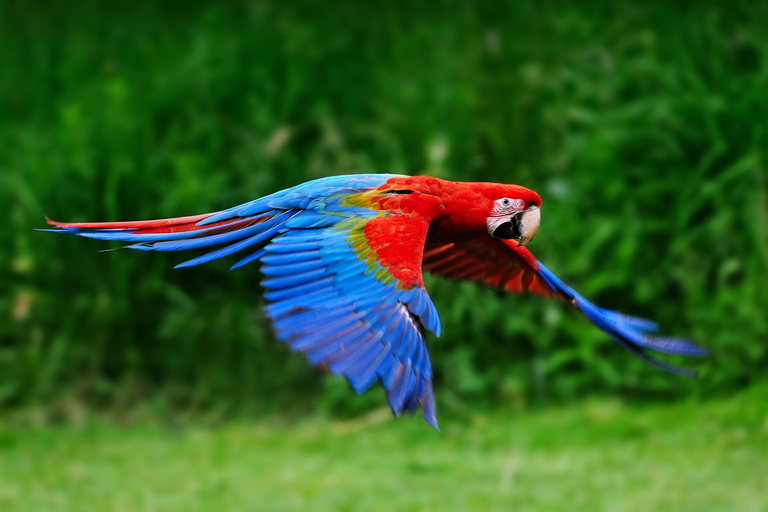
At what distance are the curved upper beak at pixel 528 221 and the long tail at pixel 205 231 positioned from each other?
1.42 ft

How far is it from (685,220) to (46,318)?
2.84 m

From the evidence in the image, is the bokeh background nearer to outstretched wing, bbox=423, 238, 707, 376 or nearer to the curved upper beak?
outstretched wing, bbox=423, 238, 707, 376

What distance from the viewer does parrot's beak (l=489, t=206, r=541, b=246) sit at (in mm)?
1745

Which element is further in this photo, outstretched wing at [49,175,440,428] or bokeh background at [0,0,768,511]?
bokeh background at [0,0,768,511]

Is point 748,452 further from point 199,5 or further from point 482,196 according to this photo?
point 199,5

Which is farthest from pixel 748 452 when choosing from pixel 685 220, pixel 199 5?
pixel 199 5

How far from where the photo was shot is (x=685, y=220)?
4102 millimetres

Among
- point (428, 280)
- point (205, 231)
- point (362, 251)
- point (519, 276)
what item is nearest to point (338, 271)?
point (362, 251)

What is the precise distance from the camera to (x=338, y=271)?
1.64 metres

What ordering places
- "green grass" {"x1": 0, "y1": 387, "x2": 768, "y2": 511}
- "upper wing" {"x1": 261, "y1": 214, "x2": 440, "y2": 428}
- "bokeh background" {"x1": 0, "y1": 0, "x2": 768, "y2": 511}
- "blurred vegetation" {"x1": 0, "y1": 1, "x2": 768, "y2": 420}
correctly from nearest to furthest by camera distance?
"upper wing" {"x1": 261, "y1": 214, "x2": 440, "y2": 428} < "green grass" {"x1": 0, "y1": 387, "x2": 768, "y2": 511} < "bokeh background" {"x1": 0, "y1": 0, "x2": 768, "y2": 511} < "blurred vegetation" {"x1": 0, "y1": 1, "x2": 768, "y2": 420}

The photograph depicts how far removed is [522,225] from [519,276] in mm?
373

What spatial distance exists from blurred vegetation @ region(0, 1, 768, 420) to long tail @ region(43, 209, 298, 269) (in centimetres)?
218

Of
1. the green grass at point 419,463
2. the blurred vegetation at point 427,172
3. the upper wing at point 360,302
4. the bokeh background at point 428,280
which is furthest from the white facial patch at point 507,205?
the blurred vegetation at point 427,172

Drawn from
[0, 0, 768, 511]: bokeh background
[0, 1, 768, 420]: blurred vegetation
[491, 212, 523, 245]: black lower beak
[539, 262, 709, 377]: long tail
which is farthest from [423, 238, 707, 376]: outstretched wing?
[0, 1, 768, 420]: blurred vegetation
